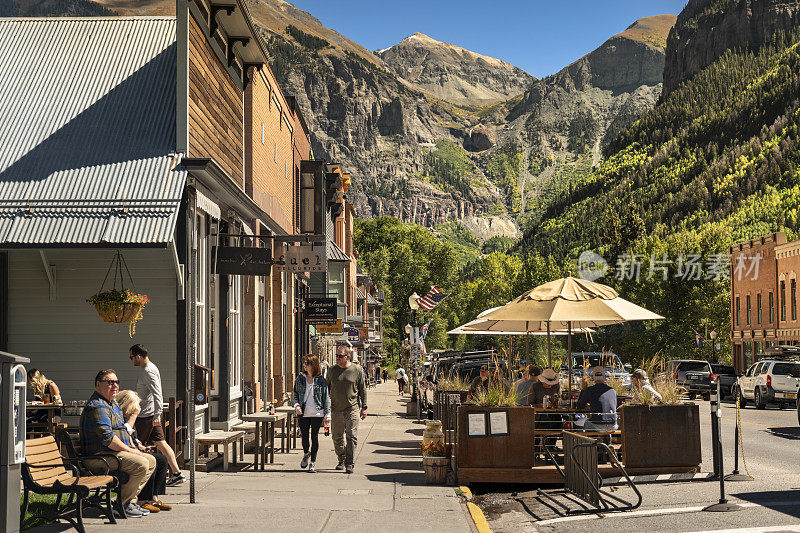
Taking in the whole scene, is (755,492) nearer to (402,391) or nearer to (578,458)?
(578,458)

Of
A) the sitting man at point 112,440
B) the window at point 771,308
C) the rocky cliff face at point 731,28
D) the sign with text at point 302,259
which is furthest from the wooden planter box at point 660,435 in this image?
the rocky cliff face at point 731,28

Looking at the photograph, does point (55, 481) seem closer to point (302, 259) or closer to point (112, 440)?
point (112, 440)

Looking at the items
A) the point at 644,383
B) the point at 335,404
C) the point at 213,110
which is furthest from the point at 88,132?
the point at 644,383

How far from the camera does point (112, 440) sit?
31.6ft

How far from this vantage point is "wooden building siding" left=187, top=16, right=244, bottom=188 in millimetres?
14555

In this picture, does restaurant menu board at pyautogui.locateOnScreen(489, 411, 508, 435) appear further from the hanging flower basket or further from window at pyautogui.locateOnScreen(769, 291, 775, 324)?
window at pyautogui.locateOnScreen(769, 291, 775, 324)

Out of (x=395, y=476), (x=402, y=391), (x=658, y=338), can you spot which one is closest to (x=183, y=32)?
(x=395, y=476)

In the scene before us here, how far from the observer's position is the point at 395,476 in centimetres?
1429

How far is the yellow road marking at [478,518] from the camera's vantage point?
9812mm

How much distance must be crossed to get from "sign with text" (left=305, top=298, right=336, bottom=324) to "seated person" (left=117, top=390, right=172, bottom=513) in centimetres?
2151

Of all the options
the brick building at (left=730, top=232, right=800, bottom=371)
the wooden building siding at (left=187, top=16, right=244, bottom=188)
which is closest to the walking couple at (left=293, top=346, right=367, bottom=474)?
the wooden building siding at (left=187, top=16, right=244, bottom=188)

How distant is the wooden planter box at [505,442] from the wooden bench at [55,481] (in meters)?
5.25

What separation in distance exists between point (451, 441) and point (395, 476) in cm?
104

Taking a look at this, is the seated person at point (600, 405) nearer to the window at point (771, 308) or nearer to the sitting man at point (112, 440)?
the sitting man at point (112, 440)
